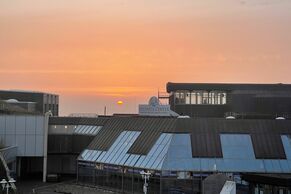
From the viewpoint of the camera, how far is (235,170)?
47750 millimetres

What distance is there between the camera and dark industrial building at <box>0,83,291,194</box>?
47.0 m

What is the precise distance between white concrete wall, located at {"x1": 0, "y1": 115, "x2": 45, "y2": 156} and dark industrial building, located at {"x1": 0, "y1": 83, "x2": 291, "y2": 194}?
0.12m

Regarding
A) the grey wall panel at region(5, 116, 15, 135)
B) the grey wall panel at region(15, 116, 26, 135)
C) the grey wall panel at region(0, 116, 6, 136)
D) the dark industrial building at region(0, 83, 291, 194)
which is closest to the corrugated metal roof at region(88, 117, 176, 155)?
the dark industrial building at region(0, 83, 291, 194)

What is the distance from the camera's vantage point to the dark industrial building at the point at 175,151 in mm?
47000

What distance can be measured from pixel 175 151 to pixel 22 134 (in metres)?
22.1

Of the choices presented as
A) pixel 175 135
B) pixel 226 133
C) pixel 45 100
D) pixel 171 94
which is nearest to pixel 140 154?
pixel 175 135

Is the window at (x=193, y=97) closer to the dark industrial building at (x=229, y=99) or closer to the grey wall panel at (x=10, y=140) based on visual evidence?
the dark industrial building at (x=229, y=99)

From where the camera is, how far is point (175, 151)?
4906 cm

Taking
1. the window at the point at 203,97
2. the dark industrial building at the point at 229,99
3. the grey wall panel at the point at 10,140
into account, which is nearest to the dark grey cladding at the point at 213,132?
the grey wall panel at the point at 10,140

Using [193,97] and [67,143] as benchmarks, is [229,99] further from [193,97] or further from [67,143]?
[67,143]

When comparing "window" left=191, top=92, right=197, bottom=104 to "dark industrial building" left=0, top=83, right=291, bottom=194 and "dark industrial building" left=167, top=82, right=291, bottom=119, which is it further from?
"dark industrial building" left=0, top=83, right=291, bottom=194

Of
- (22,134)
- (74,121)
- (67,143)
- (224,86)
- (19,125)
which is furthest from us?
(224,86)

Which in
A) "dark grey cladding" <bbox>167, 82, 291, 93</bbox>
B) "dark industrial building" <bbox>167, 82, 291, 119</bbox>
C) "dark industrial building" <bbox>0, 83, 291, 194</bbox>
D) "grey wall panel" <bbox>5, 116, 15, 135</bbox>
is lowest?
"dark industrial building" <bbox>0, 83, 291, 194</bbox>

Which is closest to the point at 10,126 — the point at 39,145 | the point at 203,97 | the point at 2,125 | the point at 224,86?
the point at 2,125
